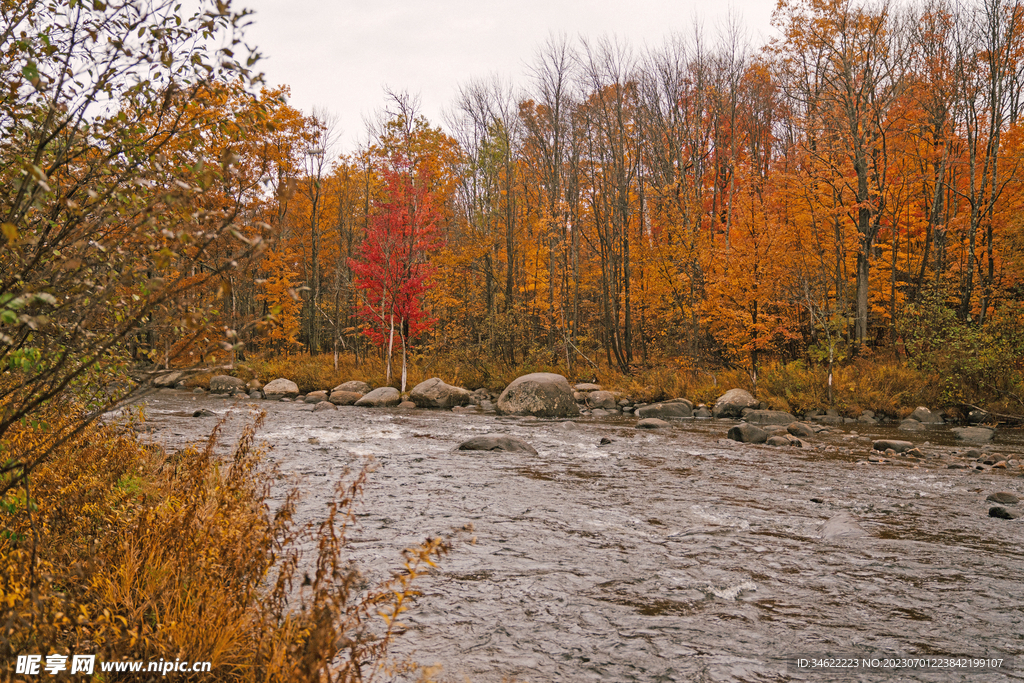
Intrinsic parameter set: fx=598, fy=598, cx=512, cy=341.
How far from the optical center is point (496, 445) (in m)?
11.5

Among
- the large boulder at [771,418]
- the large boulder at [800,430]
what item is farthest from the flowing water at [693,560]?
the large boulder at [771,418]

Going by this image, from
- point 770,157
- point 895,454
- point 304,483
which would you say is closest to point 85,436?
point 304,483

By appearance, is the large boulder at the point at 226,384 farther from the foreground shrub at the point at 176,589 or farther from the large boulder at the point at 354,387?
the foreground shrub at the point at 176,589

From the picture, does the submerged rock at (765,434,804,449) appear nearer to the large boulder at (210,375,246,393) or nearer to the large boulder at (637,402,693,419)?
the large boulder at (637,402,693,419)

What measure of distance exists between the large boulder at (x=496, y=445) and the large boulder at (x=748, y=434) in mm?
4528

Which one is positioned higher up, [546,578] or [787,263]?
[787,263]

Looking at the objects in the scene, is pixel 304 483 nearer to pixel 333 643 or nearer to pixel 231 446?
pixel 231 446

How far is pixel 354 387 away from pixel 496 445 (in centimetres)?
1091

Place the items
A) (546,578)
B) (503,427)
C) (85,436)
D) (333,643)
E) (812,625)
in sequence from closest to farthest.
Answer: (333,643) < (812,625) < (546,578) < (85,436) < (503,427)

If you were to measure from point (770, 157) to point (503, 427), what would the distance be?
2451cm

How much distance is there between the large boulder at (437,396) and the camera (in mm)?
19000

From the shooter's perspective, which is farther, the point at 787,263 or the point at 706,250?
the point at 706,250

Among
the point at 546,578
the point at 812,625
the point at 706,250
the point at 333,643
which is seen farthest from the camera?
the point at 706,250

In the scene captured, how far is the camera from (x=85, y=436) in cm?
605
